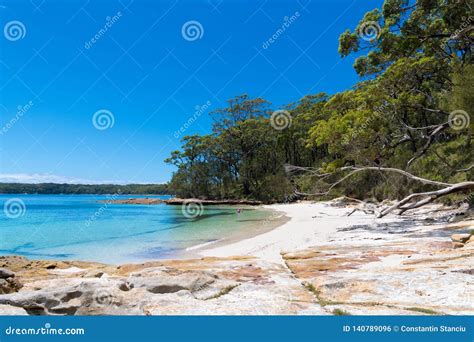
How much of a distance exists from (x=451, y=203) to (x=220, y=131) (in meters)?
44.1

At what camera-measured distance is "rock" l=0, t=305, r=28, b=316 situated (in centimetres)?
404

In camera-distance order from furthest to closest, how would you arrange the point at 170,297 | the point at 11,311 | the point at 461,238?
the point at 461,238 → the point at 170,297 → the point at 11,311

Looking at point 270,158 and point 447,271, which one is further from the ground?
point 270,158

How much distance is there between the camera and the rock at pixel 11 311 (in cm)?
404

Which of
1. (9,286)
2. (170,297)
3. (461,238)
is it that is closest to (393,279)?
(170,297)

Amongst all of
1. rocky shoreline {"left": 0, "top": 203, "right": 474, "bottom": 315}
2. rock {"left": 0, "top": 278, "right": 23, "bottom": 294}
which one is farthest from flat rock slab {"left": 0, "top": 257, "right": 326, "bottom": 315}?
rock {"left": 0, "top": 278, "right": 23, "bottom": 294}

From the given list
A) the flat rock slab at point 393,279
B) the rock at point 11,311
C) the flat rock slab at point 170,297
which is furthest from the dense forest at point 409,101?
the rock at point 11,311

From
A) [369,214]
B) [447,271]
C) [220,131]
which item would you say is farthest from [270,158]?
[447,271]

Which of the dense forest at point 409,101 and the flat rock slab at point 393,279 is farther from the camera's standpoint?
the dense forest at point 409,101

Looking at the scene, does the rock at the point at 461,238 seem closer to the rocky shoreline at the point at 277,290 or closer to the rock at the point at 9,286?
the rocky shoreline at the point at 277,290

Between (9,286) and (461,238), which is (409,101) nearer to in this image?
(461,238)

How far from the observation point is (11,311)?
4105 millimetres
